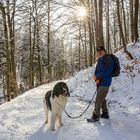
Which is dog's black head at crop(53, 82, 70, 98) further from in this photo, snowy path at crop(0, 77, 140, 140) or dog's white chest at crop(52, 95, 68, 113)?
snowy path at crop(0, 77, 140, 140)

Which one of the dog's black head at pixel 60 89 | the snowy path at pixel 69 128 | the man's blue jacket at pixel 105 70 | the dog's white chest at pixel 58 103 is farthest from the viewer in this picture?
the man's blue jacket at pixel 105 70

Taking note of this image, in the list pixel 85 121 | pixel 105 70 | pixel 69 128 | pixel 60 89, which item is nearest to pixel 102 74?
pixel 105 70

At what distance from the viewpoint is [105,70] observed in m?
8.73

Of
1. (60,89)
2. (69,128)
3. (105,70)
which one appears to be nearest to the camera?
(60,89)

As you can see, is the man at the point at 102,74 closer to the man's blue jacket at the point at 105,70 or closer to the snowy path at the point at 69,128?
the man's blue jacket at the point at 105,70

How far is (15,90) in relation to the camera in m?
21.7

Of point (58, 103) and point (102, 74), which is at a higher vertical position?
point (102, 74)

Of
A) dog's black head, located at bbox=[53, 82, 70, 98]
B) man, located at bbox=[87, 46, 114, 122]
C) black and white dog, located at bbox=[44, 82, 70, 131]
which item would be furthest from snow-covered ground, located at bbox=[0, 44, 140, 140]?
dog's black head, located at bbox=[53, 82, 70, 98]

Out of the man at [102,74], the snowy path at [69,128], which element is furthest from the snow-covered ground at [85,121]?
the man at [102,74]

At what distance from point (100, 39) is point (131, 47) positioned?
2.78m

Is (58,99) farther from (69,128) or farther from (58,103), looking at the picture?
(69,128)

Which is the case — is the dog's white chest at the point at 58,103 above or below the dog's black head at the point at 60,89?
below

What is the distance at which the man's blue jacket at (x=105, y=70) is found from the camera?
28.5ft

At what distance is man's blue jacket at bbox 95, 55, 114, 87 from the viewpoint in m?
8.68
